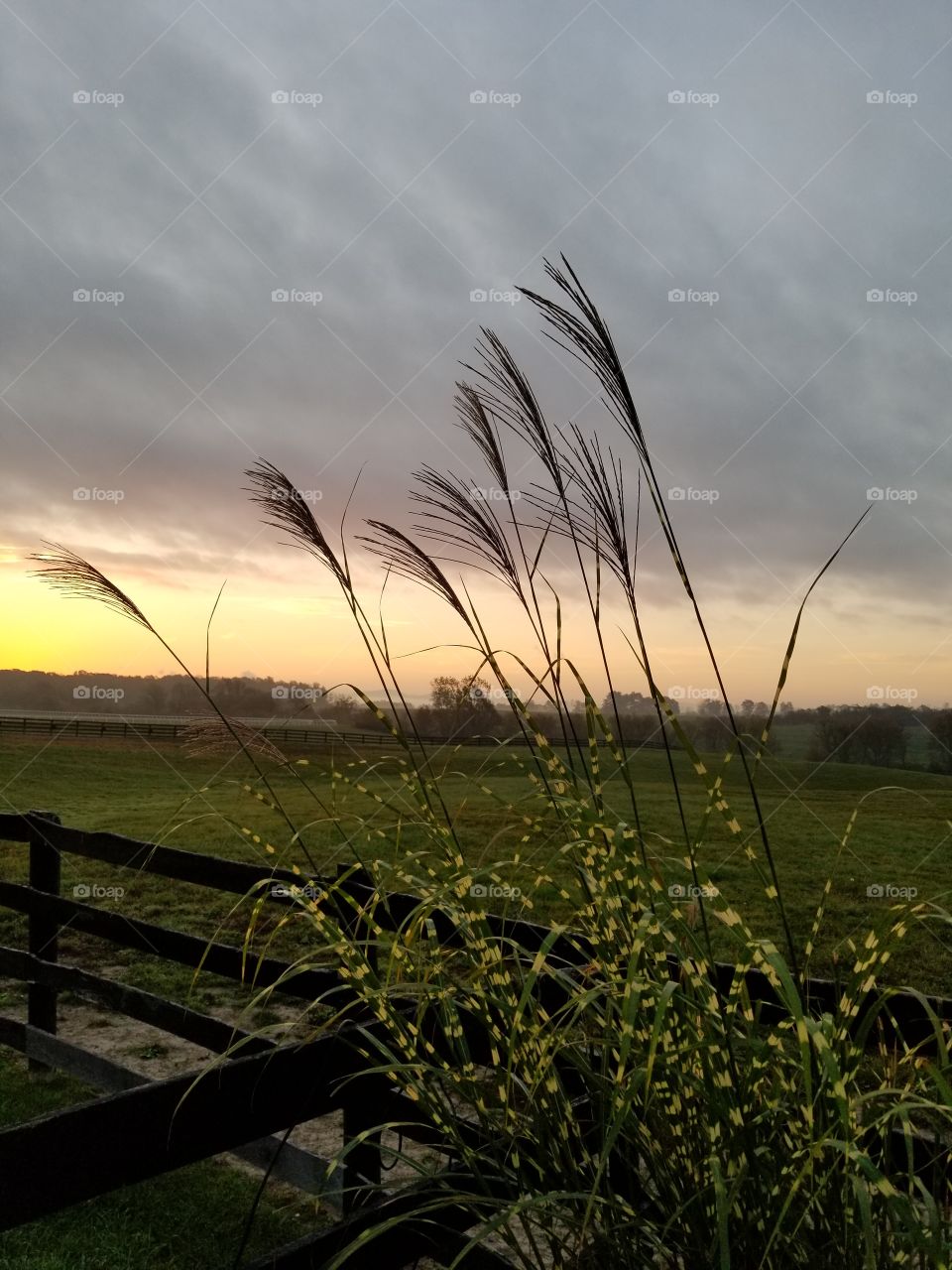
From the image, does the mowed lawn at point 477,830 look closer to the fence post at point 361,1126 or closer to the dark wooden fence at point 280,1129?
the dark wooden fence at point 280,1129

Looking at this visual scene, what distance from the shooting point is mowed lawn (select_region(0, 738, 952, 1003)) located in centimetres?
165

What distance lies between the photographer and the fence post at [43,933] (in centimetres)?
474

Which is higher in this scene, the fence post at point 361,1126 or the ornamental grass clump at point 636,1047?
the ornamental grass clump at point 636,1047

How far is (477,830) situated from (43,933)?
28.9 ft

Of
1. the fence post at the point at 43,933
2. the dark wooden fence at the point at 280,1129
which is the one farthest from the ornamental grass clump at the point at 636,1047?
the fence post at the point at 43,933

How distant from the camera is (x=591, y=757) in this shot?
1475 mm

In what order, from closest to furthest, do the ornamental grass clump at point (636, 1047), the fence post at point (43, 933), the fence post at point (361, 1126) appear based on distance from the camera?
the ornamental grass clump at point (636, 1047), the fence post at point (361, 1126), the fence post at point (43, 933)

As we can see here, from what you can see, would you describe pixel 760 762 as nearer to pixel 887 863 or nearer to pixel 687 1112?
pixel 687 1112

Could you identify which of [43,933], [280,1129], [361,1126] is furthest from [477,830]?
[280,1129]

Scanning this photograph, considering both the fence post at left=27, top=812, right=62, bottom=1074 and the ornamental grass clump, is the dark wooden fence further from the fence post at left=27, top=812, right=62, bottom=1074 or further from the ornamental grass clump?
the fence post at left=27, top=812, right=62, bottom=1074

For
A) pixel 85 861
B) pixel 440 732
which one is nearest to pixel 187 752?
pixel 440 732

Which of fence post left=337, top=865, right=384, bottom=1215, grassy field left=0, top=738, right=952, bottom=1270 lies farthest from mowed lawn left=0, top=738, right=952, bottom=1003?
fence post left=337, top=865, right=384, bottom=1215

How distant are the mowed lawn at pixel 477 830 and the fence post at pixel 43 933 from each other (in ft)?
2.54

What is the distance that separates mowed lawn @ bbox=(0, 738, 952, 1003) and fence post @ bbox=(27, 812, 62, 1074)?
2.54ft
